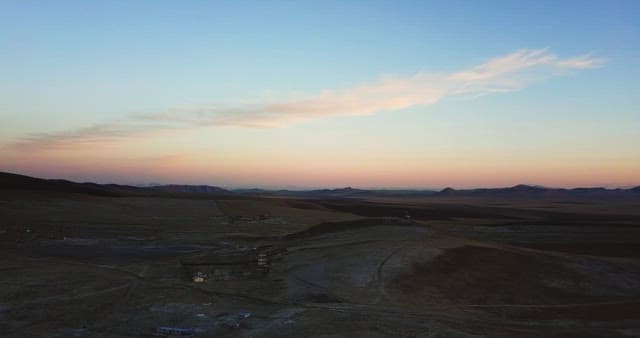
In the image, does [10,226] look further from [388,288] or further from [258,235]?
[388,288]

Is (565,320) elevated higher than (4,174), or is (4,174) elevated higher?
(4,174)

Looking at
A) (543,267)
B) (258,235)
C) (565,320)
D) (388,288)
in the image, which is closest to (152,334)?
(388,288)

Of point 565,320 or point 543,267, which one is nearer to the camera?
point 565,320

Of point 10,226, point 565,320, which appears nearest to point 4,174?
point 10,226

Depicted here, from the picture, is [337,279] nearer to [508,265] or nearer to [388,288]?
[388,288]

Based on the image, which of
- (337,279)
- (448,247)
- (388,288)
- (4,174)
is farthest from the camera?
(4,174)

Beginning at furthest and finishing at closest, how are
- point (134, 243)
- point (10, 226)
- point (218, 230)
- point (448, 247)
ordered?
point (218, 230), point (10, 226), point (134, 243), point (448, 247)
